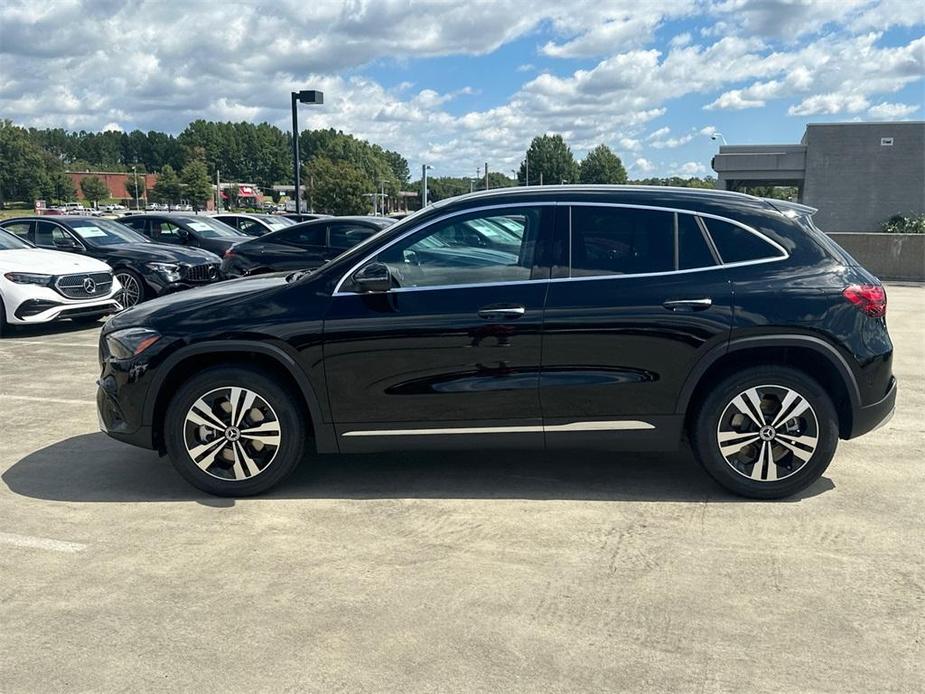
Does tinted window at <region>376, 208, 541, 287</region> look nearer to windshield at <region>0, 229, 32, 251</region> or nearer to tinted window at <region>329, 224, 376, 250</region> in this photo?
tinted window at <region>329, 224, 376, 250</region>

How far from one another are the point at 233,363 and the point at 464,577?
1.89 metres

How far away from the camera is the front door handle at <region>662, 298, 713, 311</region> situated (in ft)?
14.3

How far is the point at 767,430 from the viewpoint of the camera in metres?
4.42

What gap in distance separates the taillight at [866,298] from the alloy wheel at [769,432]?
1.97ft

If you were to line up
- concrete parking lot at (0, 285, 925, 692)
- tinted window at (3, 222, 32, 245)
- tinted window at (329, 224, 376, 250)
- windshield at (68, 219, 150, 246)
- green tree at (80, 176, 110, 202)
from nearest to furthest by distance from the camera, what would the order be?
concrete parking lot at (0, 285, 925, 692) < tinted window at (329, 224, 376, 250) < windshield at (68, 219, 150, 246) < tinted window at (3, 222, 32, 245) < green tree at (80, 176, 110, 202)

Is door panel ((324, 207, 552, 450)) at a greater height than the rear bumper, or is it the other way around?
door panel ((324, 207, 552, 450))

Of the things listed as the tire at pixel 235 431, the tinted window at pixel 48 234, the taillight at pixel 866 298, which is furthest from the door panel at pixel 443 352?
the tinted window at pixel 48 234

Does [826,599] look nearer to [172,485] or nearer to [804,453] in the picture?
[804,453]

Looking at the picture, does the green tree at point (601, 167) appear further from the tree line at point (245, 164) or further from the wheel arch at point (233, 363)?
the wheel arch at point (233, 363)

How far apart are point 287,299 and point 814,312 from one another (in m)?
2.93

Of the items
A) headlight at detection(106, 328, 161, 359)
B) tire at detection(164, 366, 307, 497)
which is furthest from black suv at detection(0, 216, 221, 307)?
tire at detection(164, 366, 307, 497)

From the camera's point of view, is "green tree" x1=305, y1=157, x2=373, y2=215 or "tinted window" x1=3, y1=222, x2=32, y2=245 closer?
"tinted window" x1=3, y1=222, x2=32, y2=245

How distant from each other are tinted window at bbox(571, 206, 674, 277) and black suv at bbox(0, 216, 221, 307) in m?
9.16

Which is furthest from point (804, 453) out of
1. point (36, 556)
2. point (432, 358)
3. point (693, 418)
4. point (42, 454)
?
point (42, 454)
